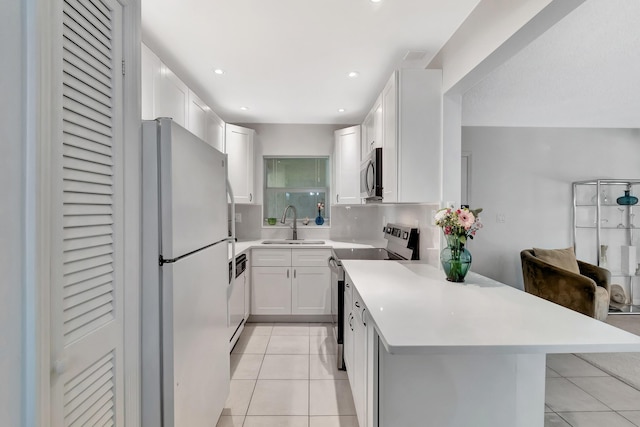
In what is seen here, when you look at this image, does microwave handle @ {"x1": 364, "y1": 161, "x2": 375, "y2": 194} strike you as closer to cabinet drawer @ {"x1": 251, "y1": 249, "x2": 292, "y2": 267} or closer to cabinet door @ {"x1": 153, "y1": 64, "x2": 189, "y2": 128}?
cabinet drawer @ {"x1": 251, "y1": 249, "x2": 292, "y2": 267}

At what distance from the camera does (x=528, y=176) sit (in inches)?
157

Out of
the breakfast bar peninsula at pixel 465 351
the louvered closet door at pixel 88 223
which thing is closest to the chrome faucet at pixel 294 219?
the breakfast bar peninsula at pixel 465 351

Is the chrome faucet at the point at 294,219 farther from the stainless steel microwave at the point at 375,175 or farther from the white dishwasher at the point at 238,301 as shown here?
the stainless steel microwave at the point at 375,175

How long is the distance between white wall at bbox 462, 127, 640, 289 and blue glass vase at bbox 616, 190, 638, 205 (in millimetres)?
359

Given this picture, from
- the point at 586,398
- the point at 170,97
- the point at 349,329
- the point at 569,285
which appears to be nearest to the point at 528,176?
the point at 569,285

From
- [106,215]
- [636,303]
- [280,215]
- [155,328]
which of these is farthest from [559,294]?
[106,215]

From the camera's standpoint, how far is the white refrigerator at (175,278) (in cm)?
116

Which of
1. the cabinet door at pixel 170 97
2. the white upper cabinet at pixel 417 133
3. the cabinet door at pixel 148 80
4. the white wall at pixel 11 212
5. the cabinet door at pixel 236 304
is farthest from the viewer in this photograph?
the cabinet door at pixel 236 304

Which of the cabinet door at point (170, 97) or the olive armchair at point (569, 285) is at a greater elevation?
the cabinet door at point (170, 97)

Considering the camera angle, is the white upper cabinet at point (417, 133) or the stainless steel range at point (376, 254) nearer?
the white upper cabinet at point (417, 133)

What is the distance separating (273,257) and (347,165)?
1410 mm

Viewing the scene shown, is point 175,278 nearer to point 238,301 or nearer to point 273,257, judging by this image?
point 238,301

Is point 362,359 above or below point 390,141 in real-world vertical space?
below

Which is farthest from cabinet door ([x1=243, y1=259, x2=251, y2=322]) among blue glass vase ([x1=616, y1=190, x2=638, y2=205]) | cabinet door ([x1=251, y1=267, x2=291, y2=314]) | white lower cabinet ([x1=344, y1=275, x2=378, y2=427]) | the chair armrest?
blue glass vase ([x1=616, y1=190, x2=638, y2=205])
